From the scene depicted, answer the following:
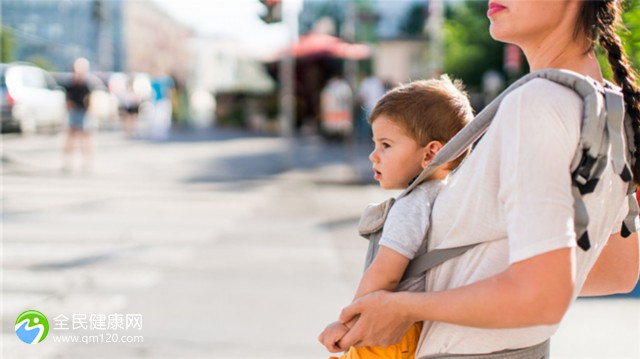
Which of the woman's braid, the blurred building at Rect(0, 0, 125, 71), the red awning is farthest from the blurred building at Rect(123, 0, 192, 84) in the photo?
the woman's braid

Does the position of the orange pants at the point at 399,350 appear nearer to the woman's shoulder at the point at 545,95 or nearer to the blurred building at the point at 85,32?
the woman's shoulder at the point at 545,95

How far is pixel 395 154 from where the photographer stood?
1.64 meters

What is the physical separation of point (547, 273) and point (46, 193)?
36.0ft

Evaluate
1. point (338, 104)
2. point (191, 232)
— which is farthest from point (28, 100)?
point (191, 232)

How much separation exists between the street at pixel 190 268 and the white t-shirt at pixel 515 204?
3217mm

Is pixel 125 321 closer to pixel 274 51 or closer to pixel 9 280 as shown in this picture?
pixel 9 280

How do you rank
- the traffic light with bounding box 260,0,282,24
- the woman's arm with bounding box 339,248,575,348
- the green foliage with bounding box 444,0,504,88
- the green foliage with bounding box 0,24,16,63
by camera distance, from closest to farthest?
the woman's arm with bounding box 339,248,575,348
the traffic light with bounding box 260,0,282,24
the green foliage with bounding box 444,0,504,88
the green foliage with bounding box 0,24,16,63

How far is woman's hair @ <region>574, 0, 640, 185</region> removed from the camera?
4.70 ft

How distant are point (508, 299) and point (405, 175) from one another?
478 millimetres

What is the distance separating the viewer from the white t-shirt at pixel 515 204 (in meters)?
1.22

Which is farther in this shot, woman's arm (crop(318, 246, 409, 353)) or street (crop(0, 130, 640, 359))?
street (crop(0, 130, 640, 359))

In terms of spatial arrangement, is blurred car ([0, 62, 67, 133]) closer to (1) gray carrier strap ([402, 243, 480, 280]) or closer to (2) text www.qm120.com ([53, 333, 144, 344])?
(2) text www.qm120.com ([53, 333, 144, 344])

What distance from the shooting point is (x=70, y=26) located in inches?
3361

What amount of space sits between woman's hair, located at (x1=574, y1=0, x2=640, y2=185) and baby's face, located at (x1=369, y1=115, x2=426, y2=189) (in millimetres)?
377
